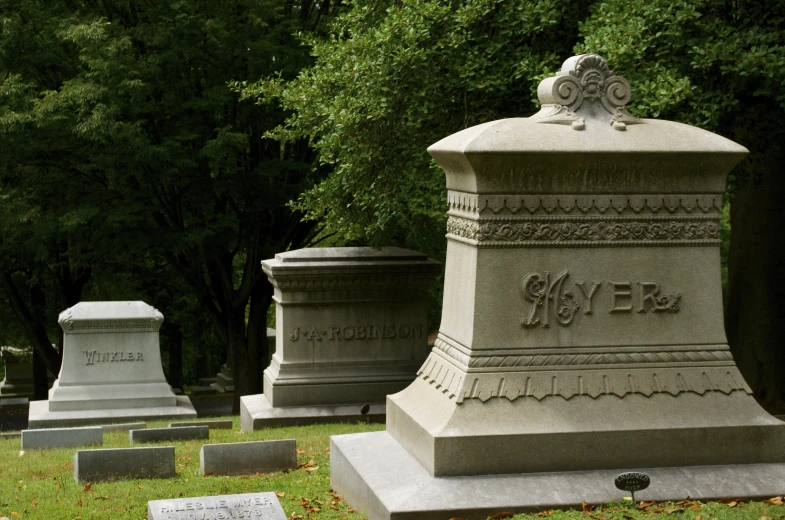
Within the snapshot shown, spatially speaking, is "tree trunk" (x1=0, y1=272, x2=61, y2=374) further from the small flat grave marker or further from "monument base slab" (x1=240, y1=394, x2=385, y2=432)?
the small flat grave marker

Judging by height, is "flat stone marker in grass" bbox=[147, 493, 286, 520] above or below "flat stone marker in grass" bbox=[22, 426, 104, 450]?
above

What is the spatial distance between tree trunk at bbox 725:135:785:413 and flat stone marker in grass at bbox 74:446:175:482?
7949 millimetres

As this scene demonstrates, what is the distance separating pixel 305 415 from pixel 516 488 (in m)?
6.23

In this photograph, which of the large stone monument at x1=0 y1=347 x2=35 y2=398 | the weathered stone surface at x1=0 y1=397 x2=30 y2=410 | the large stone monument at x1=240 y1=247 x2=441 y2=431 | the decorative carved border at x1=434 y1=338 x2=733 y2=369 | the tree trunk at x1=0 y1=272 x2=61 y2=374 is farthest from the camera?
the large stone monument at x1=0 y1=347 x2=35 y2=398

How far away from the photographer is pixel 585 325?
6.70 metres

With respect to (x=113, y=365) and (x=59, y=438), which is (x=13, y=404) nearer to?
(x=113, y=365)

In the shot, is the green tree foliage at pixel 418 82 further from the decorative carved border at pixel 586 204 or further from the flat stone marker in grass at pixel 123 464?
the flat stone marker in grass at pixel 123 464

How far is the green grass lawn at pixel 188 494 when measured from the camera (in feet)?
20.0

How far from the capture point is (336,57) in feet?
43.2

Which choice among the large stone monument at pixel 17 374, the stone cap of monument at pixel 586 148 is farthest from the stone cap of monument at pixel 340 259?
the large stone monument at pixel 17 374

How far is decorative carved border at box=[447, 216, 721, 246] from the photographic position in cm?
655

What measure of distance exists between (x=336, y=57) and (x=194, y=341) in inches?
751

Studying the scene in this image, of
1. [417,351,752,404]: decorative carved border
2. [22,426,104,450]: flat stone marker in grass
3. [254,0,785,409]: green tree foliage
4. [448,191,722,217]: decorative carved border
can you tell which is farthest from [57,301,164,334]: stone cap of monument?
[448,191,722,217]: decorative carved border

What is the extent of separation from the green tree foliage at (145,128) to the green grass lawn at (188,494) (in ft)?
31.5
